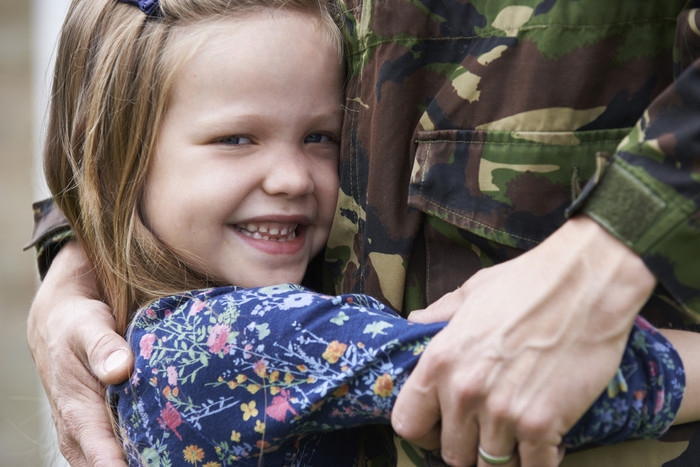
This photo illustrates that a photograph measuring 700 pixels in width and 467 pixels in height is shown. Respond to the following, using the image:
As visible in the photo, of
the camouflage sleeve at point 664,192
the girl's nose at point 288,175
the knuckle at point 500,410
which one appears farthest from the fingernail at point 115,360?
the camouflage sleeve at point 664,192

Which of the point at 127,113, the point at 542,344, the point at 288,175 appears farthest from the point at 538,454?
the point at 127,113

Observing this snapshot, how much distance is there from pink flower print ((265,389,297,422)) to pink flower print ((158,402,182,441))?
0.66 feet

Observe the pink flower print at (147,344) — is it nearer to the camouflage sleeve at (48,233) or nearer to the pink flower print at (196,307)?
the pink flower print at (196,307)

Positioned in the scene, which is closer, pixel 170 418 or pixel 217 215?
pixel 170 418

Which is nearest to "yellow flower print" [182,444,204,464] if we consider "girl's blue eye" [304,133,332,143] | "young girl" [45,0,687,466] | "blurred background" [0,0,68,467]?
"young girl" [45,0,687,466]

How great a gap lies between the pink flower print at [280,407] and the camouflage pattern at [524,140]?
0.26m

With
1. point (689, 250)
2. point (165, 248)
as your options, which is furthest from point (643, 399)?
point (165, 248)

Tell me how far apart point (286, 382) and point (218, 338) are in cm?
16

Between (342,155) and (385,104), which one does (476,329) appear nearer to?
(385,104)

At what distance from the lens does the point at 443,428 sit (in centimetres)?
107

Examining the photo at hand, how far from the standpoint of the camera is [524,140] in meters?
1.19

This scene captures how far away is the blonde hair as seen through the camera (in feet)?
5.29

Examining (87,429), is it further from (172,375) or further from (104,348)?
(172,375)

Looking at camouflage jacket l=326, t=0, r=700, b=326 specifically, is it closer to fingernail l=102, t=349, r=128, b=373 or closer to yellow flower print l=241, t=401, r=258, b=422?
yellow flower print l=241, t=401, r=258, b=422
